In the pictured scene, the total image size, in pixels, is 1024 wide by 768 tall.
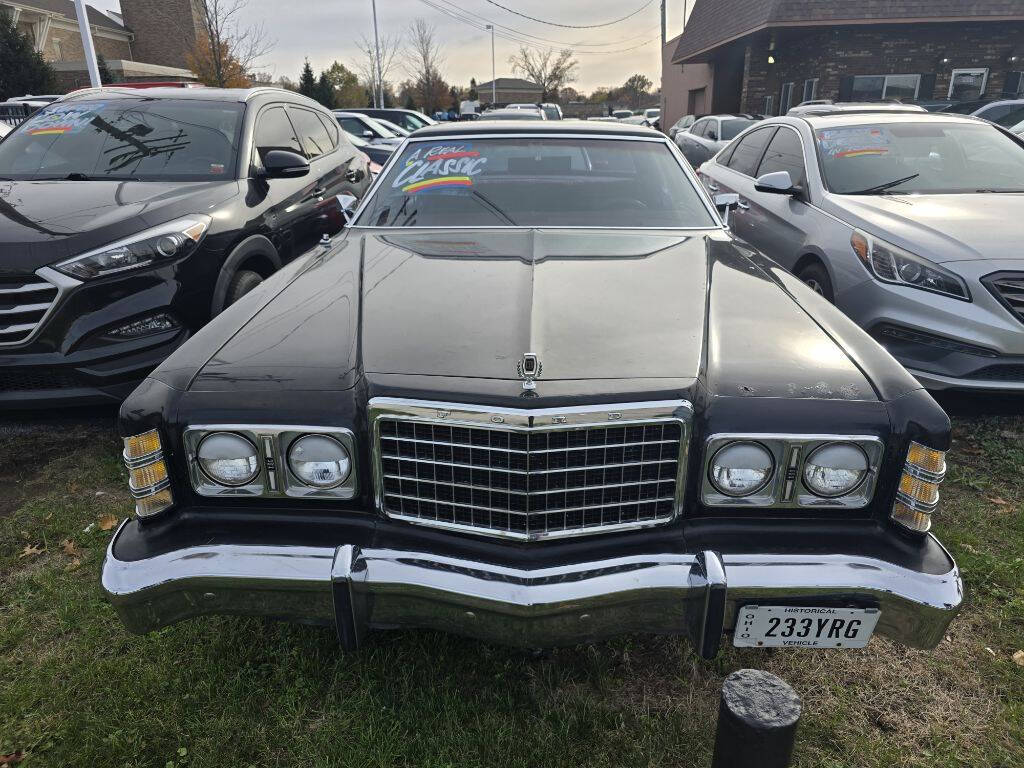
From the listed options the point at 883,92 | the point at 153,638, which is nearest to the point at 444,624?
the point at 153,638

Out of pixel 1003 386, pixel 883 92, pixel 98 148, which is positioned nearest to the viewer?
pixel 1003 386

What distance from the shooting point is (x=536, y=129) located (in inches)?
149

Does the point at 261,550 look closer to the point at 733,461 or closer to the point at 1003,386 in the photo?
the point at 733,461

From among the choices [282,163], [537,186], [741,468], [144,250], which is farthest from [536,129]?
[741,468]

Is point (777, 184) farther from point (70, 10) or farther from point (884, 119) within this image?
point (70, 10)

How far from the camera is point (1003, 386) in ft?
12.1

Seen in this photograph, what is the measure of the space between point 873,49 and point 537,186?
2196 cm

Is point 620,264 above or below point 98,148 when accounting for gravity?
below

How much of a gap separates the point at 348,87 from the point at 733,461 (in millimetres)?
48948

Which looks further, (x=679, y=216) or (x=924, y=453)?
(x=679, y=216)

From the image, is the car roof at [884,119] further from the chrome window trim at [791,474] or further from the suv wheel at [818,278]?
the chrome window trim at [791,474]

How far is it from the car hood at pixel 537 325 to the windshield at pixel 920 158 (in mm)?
2707

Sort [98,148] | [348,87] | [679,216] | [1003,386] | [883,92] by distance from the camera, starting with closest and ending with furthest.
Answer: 1. [679,216]
2. [1003,386]
3. [98,148]
4. [883,92]
5. [348,87]

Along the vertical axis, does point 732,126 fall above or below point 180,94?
below
